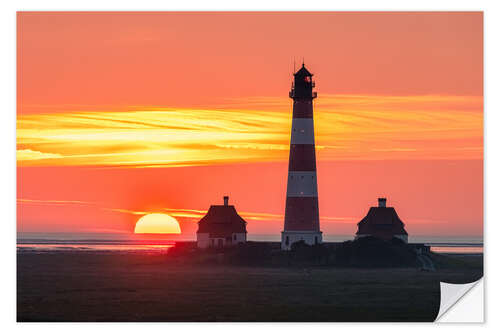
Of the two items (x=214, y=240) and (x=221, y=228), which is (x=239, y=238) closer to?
(x=221, y=228)

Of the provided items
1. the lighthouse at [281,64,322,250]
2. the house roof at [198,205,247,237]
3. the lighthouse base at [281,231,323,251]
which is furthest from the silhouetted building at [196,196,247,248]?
the lighthouse at [281,64,322,250]

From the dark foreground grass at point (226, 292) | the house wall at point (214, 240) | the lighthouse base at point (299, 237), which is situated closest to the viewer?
the dark foreground grass at point (226, 292)

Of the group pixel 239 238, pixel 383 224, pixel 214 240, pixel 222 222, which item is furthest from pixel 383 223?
pixel 214 240

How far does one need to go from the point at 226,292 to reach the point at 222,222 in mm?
20055

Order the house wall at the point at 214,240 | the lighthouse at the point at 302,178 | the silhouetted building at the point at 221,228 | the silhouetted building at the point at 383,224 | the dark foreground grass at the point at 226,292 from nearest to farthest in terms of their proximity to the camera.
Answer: the dark foreground grass at the point at 226,292
the lighthouse at the point at 302,178
the silhouetted building at the point at 383,224
the silhouetted building at the point at 221,228
the house wall at the point at 214,240

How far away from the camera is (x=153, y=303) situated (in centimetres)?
4403

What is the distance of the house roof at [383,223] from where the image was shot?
67188 mm

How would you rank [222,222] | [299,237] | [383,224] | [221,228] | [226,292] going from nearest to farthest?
1. [226,292]
2. [299,237]
3. [383,224]
4. [222,222]
5. [221,228]

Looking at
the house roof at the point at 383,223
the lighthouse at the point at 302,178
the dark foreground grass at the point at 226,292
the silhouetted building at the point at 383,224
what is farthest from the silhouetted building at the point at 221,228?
the house roof at the point at 383,223

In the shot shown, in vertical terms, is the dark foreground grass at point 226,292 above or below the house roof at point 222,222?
below

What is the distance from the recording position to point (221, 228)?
68.1 meters

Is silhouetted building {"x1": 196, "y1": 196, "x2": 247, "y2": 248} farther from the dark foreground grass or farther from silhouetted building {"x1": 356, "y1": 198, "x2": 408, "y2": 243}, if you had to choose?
silhouetted building {"x1": 356, "y1": 198, "x2": 408, "y2": 243}

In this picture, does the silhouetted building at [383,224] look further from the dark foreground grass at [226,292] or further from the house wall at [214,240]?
the house wall at [214,240]
